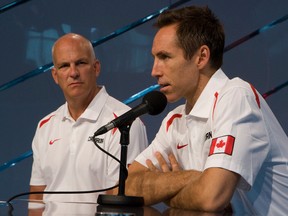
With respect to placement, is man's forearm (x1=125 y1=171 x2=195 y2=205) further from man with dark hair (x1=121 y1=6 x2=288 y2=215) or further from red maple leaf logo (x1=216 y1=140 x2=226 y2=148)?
red maple leaf logo (x1=216 y1=140 x2=226 y2=148)

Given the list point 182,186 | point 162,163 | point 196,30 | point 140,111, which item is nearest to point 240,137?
point 182,186

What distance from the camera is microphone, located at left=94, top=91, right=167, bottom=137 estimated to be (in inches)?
87.0

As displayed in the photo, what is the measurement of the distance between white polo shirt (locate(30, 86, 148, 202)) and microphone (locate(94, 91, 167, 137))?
124 cm

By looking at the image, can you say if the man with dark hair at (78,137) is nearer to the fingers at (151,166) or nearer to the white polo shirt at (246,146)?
the fingers at (151,166)

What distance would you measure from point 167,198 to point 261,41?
233 cm

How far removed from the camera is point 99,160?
11.6ft

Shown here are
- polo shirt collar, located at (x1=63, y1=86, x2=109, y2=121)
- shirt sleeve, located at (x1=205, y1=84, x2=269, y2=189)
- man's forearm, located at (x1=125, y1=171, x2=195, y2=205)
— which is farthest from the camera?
polo shirt collar, located at (x1=63, y1=86, x2=109, y2=121)

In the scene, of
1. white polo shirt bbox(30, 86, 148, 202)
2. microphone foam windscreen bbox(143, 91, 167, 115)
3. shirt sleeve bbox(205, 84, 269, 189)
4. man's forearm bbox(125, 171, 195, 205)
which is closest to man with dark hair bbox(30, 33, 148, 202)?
white polo shirt bbox(30, 86, 148, 202)

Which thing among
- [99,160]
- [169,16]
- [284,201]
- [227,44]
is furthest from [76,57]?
[284,201]

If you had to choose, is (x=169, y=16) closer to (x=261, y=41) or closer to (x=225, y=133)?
(x=225, y=133)

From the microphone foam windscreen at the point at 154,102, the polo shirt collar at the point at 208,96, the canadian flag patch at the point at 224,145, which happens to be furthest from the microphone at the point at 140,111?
the polo shirt collar at the point at 208,96

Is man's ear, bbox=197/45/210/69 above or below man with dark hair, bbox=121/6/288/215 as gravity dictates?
above

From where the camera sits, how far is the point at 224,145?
2.38 metres

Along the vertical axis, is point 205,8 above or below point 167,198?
above
